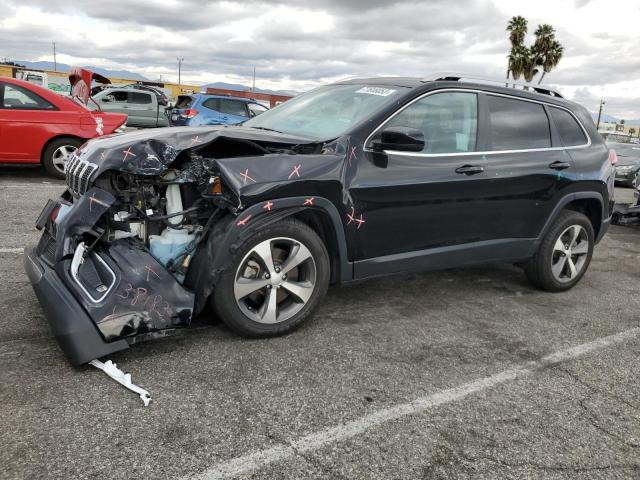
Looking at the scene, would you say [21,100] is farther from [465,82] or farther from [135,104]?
[135,104]

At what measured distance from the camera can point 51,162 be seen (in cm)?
874

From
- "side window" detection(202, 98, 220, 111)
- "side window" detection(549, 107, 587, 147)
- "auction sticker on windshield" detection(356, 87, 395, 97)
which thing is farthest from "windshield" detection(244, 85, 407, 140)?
"side window" detection(202, 98, 220, 111)

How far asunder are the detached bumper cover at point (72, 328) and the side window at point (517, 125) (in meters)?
3.13

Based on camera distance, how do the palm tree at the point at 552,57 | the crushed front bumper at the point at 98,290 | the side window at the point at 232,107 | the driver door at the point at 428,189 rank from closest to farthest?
the crushed front bumper at the point at 98,290 < the driver door at the point at 428,189 < the side window at the point at 232,107 < the palm tree at the point at 552,57

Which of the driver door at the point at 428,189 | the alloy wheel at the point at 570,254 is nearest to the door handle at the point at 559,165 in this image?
the alloy wheel at the point at 570,254

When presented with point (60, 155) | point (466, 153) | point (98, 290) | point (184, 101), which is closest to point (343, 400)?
point (98, 290)

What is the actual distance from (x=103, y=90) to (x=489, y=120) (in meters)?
17.6

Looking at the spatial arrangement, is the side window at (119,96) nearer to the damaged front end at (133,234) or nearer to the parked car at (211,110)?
the parked car at (211,110)

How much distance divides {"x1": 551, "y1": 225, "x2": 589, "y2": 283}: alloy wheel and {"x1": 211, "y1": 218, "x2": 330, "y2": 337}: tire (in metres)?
2.49

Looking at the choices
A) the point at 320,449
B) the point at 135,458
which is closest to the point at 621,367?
the point at 320,449

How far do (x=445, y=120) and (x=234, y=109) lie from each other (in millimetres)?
12487

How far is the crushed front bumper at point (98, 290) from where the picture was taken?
9.36 feet

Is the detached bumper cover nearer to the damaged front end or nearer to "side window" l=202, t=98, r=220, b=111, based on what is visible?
the damaged front end

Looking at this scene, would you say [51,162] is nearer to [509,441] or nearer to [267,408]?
[267,408]
